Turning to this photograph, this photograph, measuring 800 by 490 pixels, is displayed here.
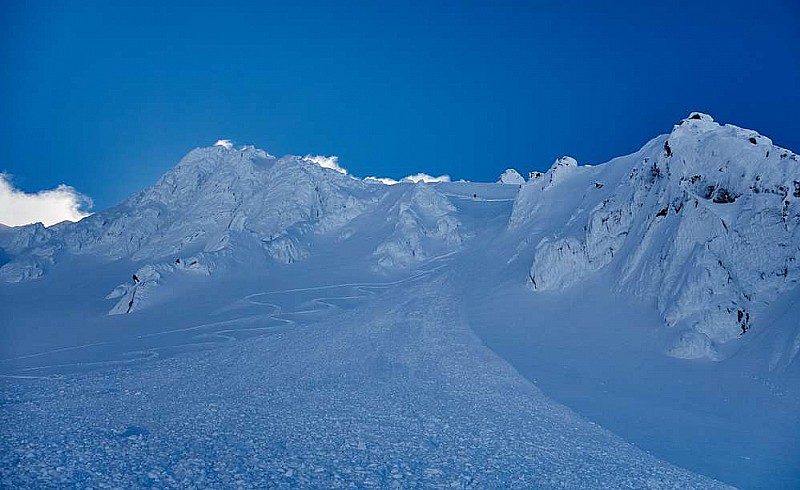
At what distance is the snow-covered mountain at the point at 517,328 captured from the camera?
14.7 metres

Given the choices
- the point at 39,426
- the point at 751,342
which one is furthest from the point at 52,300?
the point at 751,342

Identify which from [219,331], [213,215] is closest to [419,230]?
[213,215]

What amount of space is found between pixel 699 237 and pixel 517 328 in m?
10.6

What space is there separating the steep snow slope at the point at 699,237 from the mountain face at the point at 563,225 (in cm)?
7

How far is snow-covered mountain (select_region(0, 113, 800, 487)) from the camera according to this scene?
48.2 feet

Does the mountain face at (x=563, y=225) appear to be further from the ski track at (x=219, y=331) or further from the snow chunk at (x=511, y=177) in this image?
the snow chunk at (x=511, y=177)

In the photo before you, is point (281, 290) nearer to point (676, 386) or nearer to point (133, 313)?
point (133, 313)

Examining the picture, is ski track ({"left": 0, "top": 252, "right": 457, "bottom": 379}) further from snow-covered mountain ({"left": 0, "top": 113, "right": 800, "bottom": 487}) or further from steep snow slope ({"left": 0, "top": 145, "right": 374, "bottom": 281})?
steep snow slope ({"left": 0, "top": 145, "right": 374, "bottom": 281})

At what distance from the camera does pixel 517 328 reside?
29844 mm

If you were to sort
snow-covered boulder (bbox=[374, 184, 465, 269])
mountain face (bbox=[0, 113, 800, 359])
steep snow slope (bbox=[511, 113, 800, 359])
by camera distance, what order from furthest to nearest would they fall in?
snow-covered boulder (bbox=[374, 184, 465, 269])
mountain face (bbox=[0, 113, 800, 359])
steep snow slope (bbox=[511, 113, 800, 359])

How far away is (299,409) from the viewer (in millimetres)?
17375

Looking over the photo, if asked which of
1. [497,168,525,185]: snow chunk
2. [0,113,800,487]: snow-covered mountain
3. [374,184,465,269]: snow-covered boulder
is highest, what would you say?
[497,168,525,185]: snow chunk

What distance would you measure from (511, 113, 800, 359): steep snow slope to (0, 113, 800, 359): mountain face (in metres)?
0.07

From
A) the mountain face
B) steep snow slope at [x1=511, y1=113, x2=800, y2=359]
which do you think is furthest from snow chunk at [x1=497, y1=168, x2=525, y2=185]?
steep snow slope at [x1=511, y1=113, x2=800, y2=359]
